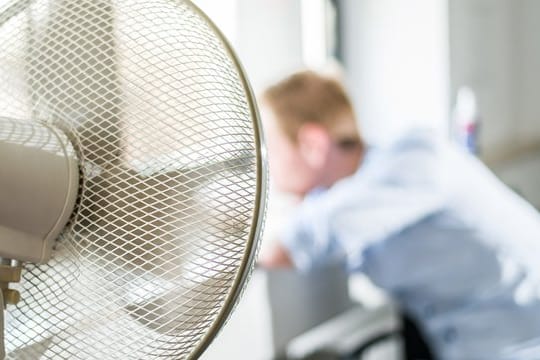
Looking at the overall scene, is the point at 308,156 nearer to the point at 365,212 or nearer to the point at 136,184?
the point at 365,212

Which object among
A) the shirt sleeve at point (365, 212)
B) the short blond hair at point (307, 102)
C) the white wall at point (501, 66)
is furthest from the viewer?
the white wall at point (501, 66)

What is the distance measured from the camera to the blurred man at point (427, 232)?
1486 mm

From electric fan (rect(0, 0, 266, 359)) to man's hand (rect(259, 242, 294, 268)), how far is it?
0.94 m

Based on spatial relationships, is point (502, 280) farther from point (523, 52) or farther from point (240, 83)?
point (523, 52)

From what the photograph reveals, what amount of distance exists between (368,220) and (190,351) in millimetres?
974

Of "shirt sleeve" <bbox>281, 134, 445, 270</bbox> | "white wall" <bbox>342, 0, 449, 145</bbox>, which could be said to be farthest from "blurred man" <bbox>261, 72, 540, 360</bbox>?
"white wall" <bbox>342, 0, 449, 145</bbox>

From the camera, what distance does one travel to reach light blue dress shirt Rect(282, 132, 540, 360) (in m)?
1.48

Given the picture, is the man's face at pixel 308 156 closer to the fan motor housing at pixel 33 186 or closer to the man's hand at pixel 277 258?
the man's hand at pixel 277 258

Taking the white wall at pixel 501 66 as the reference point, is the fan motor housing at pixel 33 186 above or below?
above

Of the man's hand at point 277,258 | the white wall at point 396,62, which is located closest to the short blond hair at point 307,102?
the man's hand at point 277,258

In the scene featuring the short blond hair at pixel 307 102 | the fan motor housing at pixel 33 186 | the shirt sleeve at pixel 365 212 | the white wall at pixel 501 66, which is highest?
the fan motor housing at pixel 33 186

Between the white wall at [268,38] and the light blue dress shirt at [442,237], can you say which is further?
the white wall at [268,38]

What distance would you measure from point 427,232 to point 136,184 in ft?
3.52

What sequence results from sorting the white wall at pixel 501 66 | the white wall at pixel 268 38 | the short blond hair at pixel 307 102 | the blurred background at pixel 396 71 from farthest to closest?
the white wall at pixel 501 66, the white wall at pixel 268 38, the blurred background at pixel 396 71, the short blond hair at pixel 307 102
